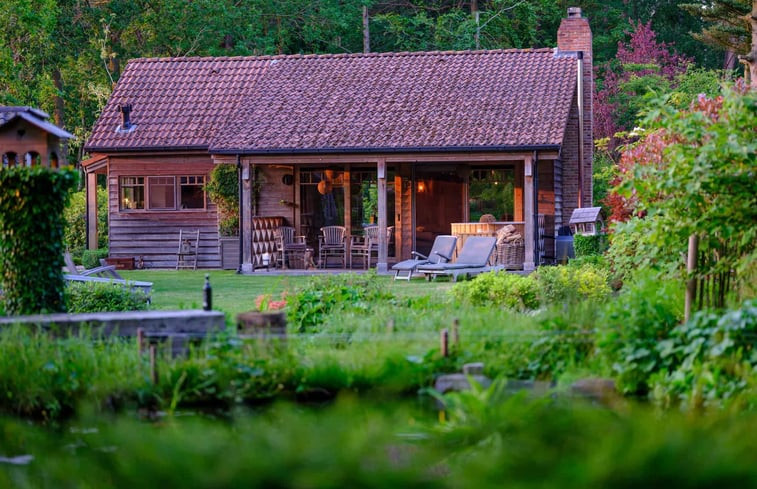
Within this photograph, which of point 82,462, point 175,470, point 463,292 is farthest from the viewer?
point 463,292

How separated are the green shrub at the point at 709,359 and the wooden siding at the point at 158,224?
1738 cm

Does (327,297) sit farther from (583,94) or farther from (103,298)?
(583,94)

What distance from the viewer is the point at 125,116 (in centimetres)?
2467

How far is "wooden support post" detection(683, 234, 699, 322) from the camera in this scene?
916 centimetres

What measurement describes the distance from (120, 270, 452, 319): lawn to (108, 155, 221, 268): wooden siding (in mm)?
1454

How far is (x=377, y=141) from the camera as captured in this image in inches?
850

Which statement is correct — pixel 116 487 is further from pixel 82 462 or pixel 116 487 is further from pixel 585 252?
pixel 585 252

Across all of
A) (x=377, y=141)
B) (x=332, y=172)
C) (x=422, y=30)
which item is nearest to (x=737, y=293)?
(x=377, y=141)

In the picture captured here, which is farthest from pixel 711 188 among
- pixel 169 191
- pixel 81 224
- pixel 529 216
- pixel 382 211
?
pixel 81 224

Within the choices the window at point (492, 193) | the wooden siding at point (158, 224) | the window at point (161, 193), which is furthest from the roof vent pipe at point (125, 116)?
the window at point (492, 193)

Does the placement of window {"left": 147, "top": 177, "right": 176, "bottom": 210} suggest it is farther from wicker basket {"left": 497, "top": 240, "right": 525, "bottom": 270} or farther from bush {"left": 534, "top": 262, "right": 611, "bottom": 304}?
bush {"left": 534, "top": 262, "right": 611, "bottom": 304}

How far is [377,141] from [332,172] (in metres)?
2.61

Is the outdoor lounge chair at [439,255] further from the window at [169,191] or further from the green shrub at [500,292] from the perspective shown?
the window at [169,191]

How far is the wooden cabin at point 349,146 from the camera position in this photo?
72.0ft
